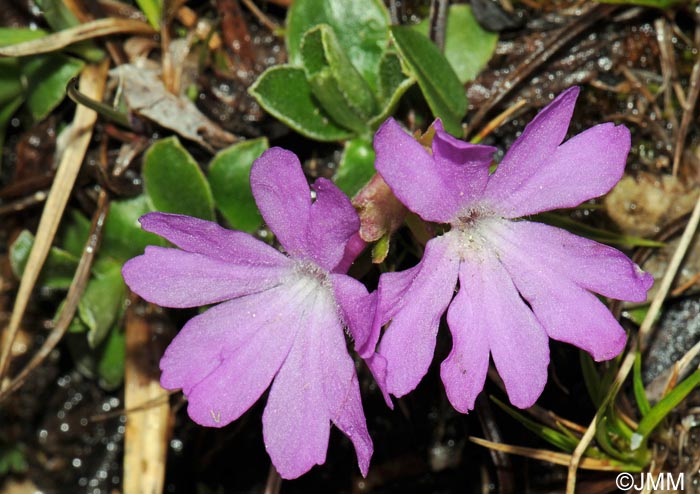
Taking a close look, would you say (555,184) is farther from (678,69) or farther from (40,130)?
(40,130)

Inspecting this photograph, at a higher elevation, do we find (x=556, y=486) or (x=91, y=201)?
(x=91, y=201)

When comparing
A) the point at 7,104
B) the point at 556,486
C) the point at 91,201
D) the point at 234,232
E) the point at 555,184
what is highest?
the point at 555,184

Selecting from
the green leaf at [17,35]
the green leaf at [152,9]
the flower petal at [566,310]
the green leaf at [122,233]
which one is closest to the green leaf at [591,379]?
the flower petal at [566,310]

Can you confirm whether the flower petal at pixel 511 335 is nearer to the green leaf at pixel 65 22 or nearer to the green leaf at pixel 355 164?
the green leaf at pixel 355 164

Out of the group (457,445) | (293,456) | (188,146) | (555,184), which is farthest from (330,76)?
(457,445)

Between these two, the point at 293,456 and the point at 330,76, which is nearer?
the point at 293,456
